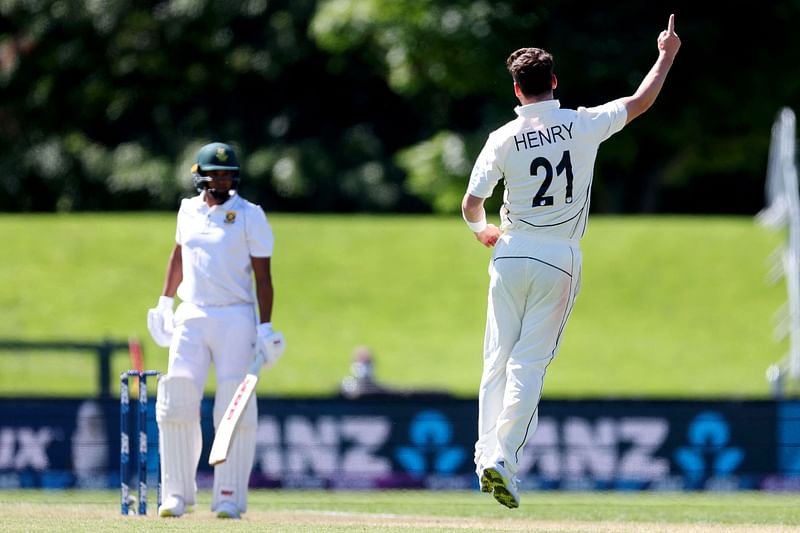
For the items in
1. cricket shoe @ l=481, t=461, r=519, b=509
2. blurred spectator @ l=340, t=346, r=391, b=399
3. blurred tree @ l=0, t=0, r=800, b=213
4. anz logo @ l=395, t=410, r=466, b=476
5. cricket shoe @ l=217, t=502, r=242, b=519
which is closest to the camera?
cricket shoe @ l=481, t=461, r=519, b=509

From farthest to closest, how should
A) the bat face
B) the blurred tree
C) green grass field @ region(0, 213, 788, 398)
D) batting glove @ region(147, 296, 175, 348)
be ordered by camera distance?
the blurred tree < green grass field @ region(0, 213, 788, 398) < batting glove @ region(147, 296, 175, 348) < the bat face

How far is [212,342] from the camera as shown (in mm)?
8227

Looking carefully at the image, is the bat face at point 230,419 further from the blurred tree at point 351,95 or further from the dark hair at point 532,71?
the blurred tree at point 351,95

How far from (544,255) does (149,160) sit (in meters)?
28.9

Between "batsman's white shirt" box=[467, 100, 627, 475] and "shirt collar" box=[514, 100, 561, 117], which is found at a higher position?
"shirt collar" box=[514, 100, 561, 117]

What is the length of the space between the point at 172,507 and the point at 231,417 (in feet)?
1.97

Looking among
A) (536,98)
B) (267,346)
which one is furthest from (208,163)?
(536,98)

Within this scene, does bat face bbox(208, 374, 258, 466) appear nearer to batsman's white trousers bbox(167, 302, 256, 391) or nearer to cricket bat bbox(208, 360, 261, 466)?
cricket bat bbox(208, 360, 261, 466)

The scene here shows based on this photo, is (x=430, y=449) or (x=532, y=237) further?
(x=430, y=449)

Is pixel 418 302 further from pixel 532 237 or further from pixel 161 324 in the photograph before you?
pixel 532 237

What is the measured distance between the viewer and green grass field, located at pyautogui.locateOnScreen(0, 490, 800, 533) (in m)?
7.31

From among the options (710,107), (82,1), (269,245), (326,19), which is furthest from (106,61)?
(269,245)

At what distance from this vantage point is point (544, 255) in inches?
279

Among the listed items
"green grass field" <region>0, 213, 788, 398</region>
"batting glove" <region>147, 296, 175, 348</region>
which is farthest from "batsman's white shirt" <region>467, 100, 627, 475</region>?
"green grass field" <region>0, 213, 788, 398</region>
